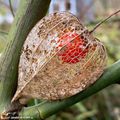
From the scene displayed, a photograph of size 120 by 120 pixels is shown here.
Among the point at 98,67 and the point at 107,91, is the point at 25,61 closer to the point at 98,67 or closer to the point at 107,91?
the point at 98,67

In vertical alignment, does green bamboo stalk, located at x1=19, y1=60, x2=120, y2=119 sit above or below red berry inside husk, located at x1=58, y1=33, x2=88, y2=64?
below

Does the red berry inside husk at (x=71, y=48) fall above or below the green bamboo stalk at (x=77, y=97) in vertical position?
above
